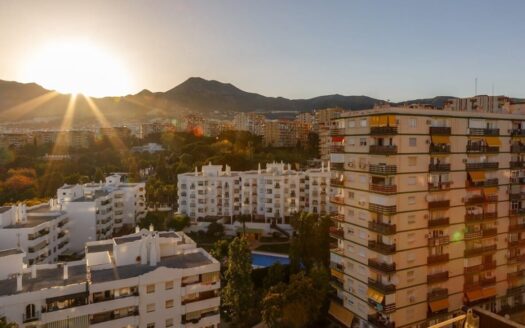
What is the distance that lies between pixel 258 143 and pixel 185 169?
31217 millimetres

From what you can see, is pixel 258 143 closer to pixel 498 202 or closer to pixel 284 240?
pixel 284 240

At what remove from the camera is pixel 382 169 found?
25141mm

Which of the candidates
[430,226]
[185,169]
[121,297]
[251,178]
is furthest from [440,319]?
[185,169]

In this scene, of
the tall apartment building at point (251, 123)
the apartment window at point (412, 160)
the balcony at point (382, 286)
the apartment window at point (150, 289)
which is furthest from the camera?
the tall apartment building at point (251, 123)

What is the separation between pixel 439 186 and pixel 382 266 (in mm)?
7051

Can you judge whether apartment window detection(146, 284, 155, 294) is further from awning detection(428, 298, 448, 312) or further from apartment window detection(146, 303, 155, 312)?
awning detection(428, 298, 448, 312)

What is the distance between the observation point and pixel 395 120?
24844mm

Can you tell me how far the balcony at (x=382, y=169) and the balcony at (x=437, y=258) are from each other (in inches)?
276

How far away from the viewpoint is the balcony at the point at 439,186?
26312 millimetres

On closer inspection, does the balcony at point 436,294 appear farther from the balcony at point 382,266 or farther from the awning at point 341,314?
the awning at point 341,314

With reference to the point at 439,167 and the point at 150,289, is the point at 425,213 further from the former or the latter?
the point at 150,289

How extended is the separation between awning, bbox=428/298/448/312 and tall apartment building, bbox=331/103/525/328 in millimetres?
74

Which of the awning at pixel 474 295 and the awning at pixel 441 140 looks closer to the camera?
the awning at pixel 441 140

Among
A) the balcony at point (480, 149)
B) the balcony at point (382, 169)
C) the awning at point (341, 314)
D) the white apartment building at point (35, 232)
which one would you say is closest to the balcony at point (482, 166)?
the balcony at point (480, 149)
